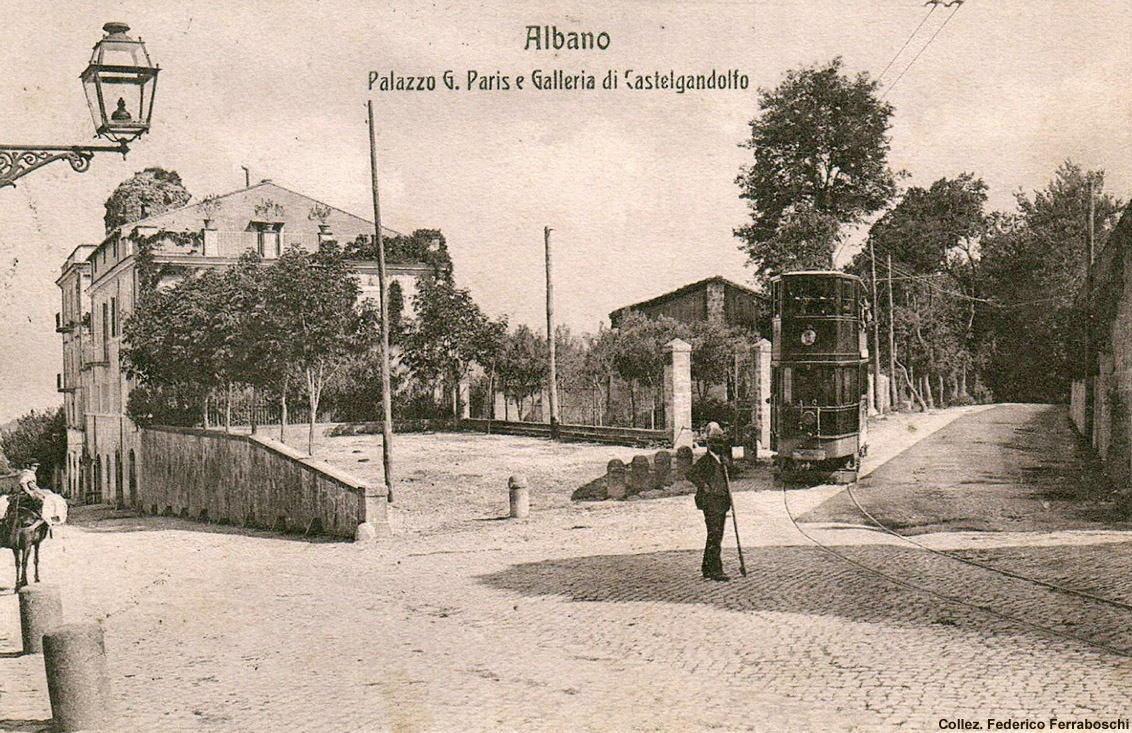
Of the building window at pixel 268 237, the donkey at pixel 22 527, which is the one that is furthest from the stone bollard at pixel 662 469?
the building window at pixel 268 237

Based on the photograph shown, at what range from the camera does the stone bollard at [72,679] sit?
221 inches

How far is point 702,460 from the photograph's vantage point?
9375 millimetres

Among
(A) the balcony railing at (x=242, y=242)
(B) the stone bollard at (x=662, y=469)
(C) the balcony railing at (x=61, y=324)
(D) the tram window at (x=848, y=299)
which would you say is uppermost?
(A) the balcony railing at (x=242, y=242)

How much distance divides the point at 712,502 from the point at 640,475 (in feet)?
25.3

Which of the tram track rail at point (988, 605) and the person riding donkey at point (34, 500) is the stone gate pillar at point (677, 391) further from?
the person riding donkey at point (34, 500)

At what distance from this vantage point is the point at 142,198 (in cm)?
3884

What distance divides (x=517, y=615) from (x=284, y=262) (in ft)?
48.8

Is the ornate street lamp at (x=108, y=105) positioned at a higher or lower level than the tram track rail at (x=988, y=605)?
higher

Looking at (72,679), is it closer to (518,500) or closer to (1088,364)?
(518,500)

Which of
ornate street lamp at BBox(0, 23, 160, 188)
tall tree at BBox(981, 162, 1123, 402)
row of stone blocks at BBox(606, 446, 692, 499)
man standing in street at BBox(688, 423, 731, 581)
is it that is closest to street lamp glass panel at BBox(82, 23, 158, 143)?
ornate street lamp at BBox(0, 23, 160, 188)

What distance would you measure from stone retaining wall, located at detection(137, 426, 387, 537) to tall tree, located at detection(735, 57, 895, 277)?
17.9m

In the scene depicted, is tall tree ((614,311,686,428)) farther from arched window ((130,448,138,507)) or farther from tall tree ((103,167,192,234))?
tall tree ((103,167,192,234))

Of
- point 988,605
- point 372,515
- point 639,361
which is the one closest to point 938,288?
point 639,361

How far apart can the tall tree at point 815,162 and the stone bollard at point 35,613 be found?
25696mm
